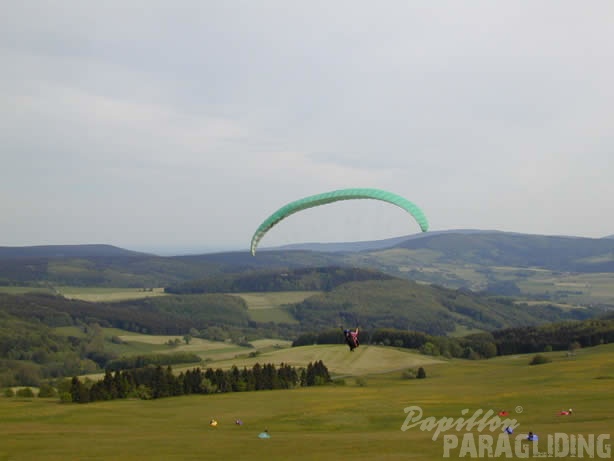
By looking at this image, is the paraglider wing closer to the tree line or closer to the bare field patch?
the tree line

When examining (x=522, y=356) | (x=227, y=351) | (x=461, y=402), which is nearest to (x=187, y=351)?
(x=227, y=351)

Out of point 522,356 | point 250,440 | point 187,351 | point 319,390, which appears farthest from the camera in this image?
point 187,351

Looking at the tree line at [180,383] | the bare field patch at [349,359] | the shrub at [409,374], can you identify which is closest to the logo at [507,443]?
the tree line at [180,383]

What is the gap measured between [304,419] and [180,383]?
30.7m

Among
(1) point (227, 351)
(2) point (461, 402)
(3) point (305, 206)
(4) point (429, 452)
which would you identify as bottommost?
(1) point (227, 351)

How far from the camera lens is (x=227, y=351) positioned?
170m

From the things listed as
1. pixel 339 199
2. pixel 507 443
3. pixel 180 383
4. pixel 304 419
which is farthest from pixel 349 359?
pixel 507 443

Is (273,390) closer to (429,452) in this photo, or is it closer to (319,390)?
(319,390)

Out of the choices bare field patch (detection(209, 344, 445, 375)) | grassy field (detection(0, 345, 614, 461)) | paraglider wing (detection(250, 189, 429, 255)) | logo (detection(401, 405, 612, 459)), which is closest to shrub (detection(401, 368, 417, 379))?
bare field patch (detection(209, 344, 445, 375))

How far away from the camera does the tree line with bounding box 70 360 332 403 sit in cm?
7088

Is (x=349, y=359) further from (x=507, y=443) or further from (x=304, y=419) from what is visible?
(x=507, y=443)

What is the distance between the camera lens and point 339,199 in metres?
42.8

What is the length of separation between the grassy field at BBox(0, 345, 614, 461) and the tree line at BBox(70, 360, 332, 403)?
341 cm

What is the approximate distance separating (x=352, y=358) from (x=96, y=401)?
2594 inches
